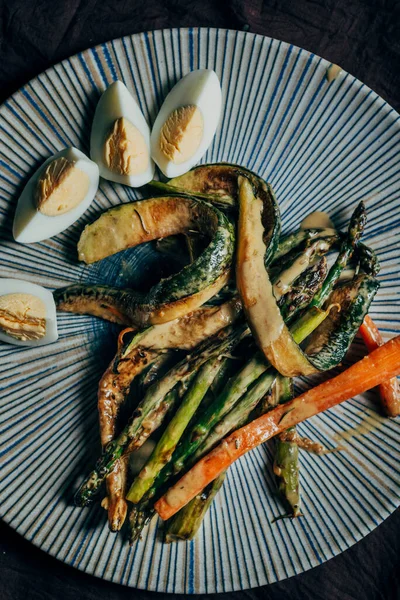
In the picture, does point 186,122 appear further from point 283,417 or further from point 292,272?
point 283,417

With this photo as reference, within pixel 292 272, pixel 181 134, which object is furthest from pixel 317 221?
pixel 181 134

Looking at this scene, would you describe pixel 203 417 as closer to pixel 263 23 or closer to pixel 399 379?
pixel 399 379

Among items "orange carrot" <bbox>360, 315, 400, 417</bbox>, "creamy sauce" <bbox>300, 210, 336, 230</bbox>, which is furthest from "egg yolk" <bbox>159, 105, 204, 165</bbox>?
"orange carrot" <bbox>360, 315, 400, 417</bbox>

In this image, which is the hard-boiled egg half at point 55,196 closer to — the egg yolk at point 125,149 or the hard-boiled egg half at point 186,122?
the egg yolk at point 125,149

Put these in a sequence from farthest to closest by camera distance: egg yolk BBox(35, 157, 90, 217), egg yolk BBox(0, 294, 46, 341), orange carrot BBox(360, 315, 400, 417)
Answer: orange carrot BBox(360, 315, 400, 417) → egg yolk BBox(0, 294, 46, 341) → egg yolk BBox(35, 157, 90, 217)

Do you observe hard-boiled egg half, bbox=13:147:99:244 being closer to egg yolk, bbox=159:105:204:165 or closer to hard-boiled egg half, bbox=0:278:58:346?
hard-boiled egg half, bbox=0:278:58:346

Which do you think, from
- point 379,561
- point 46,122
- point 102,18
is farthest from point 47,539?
point 102,18
